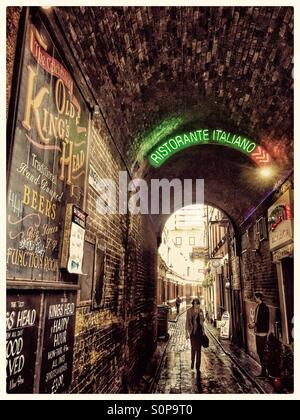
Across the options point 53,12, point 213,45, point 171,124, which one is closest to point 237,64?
point 213,45

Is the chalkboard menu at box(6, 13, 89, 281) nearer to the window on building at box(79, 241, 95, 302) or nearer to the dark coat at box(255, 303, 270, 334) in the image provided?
the window on building at box(79, 241, 95, 302)

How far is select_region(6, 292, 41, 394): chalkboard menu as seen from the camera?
7.00 feet

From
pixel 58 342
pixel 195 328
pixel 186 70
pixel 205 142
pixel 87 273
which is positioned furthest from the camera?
pixel 195 328

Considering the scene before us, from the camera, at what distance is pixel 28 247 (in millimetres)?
2377

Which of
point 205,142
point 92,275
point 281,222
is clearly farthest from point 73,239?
point 281,222

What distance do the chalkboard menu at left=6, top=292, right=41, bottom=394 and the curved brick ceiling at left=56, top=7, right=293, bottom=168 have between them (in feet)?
7.95

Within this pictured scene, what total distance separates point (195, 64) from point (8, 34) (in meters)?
3.58

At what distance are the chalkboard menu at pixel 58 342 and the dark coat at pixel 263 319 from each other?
5679mm

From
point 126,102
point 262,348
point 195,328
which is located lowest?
point 262,348

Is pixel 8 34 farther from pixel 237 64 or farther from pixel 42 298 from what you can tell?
pixel 237 64

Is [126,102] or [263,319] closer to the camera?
[126,102]

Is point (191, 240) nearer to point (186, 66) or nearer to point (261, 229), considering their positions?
point (261, 229)

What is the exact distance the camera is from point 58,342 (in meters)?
2.88

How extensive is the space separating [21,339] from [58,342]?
66cm
